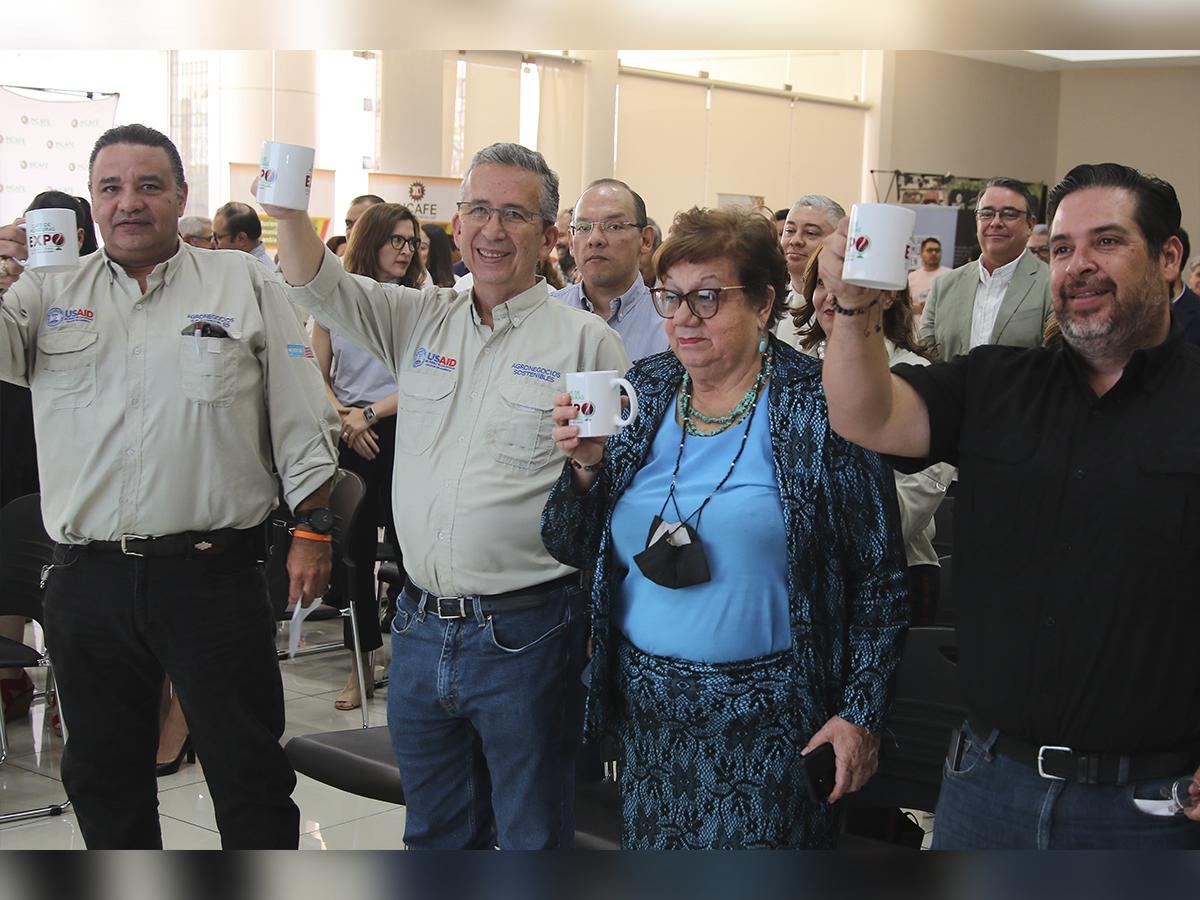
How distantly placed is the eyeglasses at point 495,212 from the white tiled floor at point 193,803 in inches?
63.0

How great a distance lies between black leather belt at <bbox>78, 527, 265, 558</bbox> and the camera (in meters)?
2.64

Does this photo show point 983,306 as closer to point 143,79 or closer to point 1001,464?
point 1001,464

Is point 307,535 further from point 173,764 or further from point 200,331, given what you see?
point 173,764

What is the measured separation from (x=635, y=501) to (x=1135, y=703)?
0.84 meters

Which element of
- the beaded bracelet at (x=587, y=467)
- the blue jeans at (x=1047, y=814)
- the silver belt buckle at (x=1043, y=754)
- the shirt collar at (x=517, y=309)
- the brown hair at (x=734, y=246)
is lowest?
the blue jeans at (x=1047, y=814)

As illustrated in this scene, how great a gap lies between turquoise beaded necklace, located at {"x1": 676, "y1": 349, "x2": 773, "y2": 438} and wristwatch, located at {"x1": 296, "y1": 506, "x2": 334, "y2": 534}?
3.25 ft

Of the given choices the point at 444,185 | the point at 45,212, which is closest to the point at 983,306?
the point at 45,212

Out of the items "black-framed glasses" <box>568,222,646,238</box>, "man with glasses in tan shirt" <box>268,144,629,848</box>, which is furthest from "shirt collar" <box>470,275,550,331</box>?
"black-framed glasses" <box>568,222,646,238</box>

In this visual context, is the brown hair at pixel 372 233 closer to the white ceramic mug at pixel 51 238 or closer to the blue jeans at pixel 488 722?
the white ceramic mug at pixel 51 238

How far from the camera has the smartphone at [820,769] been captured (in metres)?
1.90

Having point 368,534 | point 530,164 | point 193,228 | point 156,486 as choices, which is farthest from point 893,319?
point 193,228

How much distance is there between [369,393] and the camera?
5.09 m

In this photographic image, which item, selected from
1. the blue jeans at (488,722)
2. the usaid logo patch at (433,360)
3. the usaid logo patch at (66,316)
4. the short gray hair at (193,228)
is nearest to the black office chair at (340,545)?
the usaid logo patch at (66,316)

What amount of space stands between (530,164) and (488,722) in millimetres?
1116
